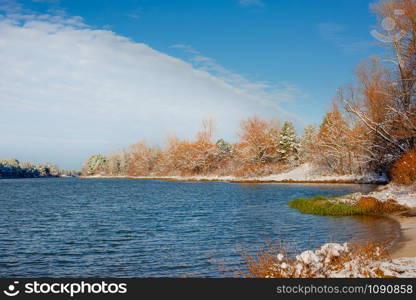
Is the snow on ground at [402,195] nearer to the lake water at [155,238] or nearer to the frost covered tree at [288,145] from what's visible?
the lake water at [155,238]

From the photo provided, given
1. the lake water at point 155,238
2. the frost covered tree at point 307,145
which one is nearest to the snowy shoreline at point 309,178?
the frost covered tree at point 307,145

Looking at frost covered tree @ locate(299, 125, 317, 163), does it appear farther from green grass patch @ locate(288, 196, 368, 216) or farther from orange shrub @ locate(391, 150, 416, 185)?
green grass patch @ locate(288, 196, 368, 216)

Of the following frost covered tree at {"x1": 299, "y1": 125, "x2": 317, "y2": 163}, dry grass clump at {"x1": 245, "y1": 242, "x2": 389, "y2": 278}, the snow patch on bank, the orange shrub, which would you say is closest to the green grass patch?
the orange shrub

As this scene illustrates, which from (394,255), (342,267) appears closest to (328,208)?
(394,255)

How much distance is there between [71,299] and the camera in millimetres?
6898

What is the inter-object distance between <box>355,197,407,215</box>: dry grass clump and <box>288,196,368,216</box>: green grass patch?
8.9 inches

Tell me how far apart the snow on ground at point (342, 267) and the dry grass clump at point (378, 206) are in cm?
1529

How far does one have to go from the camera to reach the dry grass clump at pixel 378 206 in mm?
23547

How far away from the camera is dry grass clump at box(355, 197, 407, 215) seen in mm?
23547

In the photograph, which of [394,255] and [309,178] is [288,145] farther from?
[394,255]

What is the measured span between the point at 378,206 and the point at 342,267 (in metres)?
17.3

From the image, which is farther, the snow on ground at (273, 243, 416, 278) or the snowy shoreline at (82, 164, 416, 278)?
the snowy shoreline at (82, 164, 416, 278)

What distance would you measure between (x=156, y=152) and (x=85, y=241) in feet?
407

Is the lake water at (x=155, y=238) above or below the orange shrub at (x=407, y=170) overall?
below
